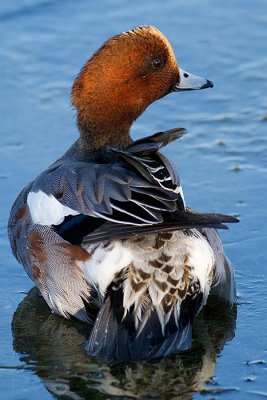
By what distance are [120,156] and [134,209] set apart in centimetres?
42

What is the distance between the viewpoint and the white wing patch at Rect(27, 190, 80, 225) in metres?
5.46

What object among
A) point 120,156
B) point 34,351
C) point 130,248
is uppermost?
point 120,156

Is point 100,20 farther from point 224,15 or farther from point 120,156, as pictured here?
point 120,156

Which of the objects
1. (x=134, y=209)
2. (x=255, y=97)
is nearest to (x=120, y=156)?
(x=134, y=209)

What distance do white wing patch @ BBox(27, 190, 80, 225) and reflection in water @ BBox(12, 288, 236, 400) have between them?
0.54 meters

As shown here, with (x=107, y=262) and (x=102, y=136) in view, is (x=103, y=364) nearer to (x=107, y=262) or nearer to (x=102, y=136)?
(x=107, y=262)

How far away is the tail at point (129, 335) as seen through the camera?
17.2ft

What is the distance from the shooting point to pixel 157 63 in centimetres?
625

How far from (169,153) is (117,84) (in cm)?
135

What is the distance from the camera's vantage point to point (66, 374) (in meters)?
5.20

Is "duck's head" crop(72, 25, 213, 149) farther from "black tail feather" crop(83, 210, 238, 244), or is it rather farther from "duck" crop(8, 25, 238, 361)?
"black tail feather" crop(83, 210, 238, 244)

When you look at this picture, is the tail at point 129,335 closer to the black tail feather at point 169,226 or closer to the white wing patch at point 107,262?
the white wing patch at point 107,262

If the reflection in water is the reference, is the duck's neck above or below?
above

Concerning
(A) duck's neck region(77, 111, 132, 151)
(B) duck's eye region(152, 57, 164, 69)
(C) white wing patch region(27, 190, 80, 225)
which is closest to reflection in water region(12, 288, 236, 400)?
(C) white wing patch region(27, 190, 80, 225)
